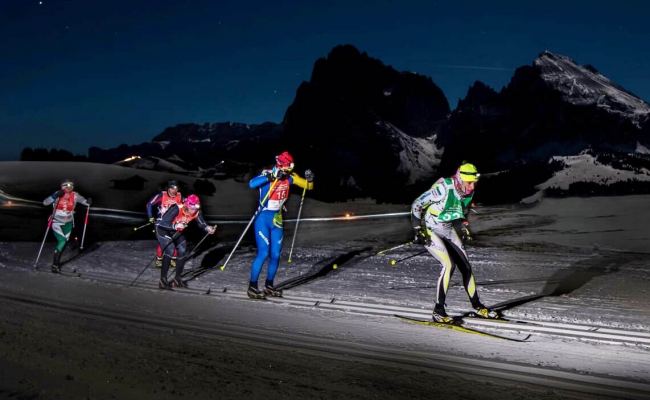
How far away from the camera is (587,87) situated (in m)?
130

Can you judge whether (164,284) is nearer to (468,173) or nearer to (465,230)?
(465,230)

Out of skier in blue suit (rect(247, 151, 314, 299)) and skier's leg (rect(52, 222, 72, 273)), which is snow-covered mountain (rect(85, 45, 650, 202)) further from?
skier in blue suit (rect(247, 151, 314, 299))

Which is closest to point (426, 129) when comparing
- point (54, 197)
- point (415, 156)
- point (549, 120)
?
point (415, 156)

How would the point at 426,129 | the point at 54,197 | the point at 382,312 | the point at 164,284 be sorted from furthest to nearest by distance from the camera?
the point at 426,129 → the point at 54,197 → the point at 164,284 → the point at 382,312

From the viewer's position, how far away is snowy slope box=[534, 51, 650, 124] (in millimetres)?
115625

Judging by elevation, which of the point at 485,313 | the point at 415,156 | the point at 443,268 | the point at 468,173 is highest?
the point at 415,156

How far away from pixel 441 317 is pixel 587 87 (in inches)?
5494

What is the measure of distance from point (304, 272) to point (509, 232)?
1270 cm

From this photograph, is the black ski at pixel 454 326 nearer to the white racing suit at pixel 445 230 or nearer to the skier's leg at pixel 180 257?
the white racing suit at pixel 445 230

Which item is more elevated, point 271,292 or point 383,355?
point 383,355

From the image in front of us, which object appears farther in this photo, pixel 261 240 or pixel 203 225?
pixel 203 225

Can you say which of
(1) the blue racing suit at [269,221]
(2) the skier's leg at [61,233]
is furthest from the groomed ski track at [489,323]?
(2) the skier's leg at [61,233]

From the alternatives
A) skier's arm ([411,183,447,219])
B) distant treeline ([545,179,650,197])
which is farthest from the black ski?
distant treeline ([545,179,650,197])

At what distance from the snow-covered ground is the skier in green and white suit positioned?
25.0 inches
